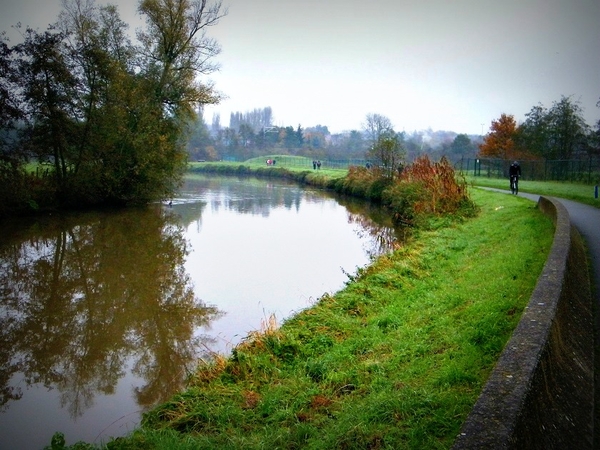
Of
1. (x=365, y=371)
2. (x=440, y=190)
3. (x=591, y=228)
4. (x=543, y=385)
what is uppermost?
(x=440, y=190)

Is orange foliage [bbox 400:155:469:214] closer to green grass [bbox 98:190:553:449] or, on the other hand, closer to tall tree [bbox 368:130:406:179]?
tall tree [bbox 368:130:406:179]

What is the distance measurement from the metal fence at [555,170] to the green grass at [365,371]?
28.5 meters

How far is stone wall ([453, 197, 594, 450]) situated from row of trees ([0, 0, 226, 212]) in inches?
934

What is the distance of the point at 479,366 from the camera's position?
5512 mm

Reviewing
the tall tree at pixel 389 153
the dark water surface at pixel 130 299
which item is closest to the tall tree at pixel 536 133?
the tall tree at pixel 389 153

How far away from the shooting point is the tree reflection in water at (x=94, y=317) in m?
7.75

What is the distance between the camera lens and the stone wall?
3.30 metres

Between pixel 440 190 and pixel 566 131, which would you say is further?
pixel 566 131

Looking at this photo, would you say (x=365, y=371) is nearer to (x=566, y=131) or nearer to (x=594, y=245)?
(x=594, y=245)

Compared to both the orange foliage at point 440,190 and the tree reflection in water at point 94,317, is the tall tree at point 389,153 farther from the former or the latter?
the tree reflection in water at point 94,317

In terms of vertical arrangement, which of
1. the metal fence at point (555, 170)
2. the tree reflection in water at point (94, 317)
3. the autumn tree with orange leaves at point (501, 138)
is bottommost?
the tree reflection in water at point (94, 317)

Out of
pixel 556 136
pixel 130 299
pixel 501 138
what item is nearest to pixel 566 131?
pixel 556 136

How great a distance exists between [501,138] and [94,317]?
57958 millimetres

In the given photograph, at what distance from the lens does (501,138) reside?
60.0 m
